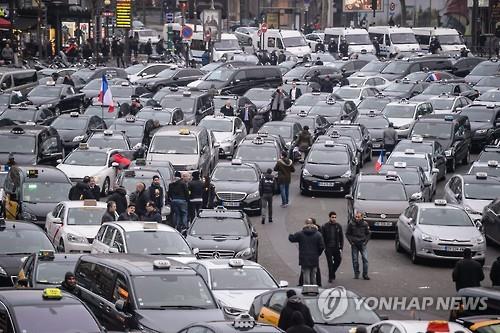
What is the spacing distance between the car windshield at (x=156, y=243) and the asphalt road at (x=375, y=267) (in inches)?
118

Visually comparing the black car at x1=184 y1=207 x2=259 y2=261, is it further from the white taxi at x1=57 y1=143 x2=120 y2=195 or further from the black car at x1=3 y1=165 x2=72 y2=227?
the white taxi at x1=57 y1=143 x2=120 y2=195

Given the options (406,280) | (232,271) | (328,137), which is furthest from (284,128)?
(232,271)

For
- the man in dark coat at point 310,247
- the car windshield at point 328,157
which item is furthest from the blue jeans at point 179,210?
the car windshield at point 328,157

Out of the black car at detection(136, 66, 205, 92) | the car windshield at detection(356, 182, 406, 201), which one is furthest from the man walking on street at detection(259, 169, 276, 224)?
the black car at detection(136, 66, 205, 92)

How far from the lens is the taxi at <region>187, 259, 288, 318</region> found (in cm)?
2280

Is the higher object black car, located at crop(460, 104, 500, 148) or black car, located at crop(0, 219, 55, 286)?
black car, located at crop(0, 219, 55, 286)

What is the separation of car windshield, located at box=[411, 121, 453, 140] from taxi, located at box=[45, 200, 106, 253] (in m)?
16.1

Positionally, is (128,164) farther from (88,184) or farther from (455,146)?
(455,146)

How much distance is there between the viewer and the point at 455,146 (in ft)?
145

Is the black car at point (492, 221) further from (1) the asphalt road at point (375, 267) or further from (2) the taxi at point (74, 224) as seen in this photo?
(2) the taxi at point (74, 224)

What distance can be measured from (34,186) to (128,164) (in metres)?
5.65

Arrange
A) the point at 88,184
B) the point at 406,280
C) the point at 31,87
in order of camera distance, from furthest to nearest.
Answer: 1. the point at 31,87
2. the point at 88,184
3. the point at 406,280

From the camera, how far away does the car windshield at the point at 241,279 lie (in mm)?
23312

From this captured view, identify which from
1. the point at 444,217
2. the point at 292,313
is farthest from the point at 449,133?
the point at 292,313
